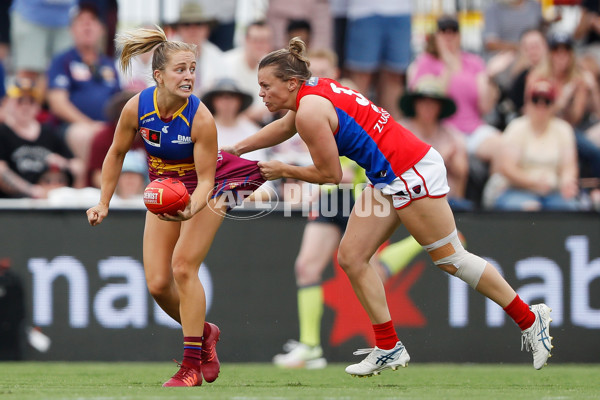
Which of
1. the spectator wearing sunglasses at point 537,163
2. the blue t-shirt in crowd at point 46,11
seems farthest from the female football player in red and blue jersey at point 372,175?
the blue t-shirt in crowd at point 46,11

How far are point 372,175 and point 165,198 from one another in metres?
1.37

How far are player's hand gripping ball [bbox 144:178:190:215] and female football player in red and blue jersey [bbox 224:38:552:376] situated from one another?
65cm

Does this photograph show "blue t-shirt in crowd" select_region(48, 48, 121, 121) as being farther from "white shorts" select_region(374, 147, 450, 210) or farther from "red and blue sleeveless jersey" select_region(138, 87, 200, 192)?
"white shorts" select_region(374, 147, 450, 210)

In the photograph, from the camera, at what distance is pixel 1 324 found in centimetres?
907

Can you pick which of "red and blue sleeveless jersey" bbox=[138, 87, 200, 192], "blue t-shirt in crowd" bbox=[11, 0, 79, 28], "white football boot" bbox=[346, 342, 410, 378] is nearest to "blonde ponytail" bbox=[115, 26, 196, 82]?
"red and blue sleeveless jersey" bbox=[138, 87, 200, 192]

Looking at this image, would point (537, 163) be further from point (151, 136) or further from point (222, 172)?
point (151, 136)

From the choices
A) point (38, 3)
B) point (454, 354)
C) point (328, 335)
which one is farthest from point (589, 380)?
point (38, 3)

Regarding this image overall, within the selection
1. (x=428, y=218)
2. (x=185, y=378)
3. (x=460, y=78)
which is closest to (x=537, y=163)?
(x=460, y=78)

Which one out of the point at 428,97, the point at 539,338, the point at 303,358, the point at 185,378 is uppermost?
the point at 428,97

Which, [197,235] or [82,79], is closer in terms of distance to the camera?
[197,235]

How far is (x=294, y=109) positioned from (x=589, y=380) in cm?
299

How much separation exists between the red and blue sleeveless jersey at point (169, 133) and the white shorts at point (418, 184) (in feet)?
4.10

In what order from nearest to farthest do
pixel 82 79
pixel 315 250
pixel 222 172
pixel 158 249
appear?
pixel 158 249, pixel 222 172, pixel 315 250, pixel 82 79

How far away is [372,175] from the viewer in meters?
6.54
